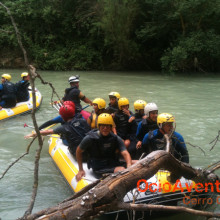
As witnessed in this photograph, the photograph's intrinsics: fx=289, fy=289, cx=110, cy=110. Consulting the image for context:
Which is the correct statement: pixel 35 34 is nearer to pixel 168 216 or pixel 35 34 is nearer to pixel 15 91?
pixel 15 91

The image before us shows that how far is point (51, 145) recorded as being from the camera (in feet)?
18.1

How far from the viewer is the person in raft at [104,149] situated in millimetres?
3562

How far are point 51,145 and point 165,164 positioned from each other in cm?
362

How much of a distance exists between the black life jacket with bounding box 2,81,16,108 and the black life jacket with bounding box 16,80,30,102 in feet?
0.78

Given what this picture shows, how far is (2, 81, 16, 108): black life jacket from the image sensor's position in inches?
304

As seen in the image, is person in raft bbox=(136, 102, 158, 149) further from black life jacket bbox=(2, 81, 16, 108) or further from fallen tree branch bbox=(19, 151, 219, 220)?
black life jacket bbox=(2, 81, 16, 108)

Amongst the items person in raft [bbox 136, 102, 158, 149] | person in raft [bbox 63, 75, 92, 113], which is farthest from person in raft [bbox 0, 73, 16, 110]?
person in raft [bbox 136, 102, 158, 149]

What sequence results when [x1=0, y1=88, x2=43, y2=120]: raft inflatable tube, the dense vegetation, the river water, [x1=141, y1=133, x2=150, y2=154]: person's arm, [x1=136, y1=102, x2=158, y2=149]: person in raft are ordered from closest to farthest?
[x1=141, y1=133, x2=150, y2=154]: person's arm, the river water, [x1=136, y1=102, x2=158, y2=149]: person in raft, [x1=0, y1=88, x2=43, y2=120]: raft inflatable tube, the dense vegetation

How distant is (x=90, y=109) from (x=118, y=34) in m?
11.0

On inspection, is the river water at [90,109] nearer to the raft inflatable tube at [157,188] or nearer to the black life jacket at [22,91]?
the raft inflatable tube at [157,188]

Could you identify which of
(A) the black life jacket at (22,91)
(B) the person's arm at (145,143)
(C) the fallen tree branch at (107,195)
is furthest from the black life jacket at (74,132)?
(A) the black life jacket at (22,91)

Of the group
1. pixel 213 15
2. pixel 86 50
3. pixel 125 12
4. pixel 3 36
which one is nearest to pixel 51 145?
pixel 125 12

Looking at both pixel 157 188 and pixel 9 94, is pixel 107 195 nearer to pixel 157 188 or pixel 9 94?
pixel 157 188

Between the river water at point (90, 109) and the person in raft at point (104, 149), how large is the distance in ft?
2.88
